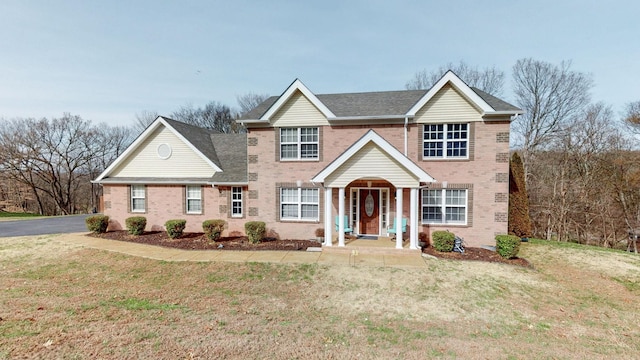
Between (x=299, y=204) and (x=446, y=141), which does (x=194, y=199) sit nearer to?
(x=299, y=204)

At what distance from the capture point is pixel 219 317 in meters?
6.33

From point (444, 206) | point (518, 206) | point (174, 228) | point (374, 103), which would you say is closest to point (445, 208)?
point (444, 206)

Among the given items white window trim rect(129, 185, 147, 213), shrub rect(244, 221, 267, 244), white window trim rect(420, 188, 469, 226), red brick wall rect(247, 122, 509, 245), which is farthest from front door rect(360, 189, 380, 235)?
white window trim rect(129, 185, 147, 213)

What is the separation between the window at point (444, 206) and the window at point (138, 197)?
1625cm

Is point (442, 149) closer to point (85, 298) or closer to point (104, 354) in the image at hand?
point (104, 354)

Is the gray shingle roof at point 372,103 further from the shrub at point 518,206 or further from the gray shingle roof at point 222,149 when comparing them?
the shrub at point 518,206

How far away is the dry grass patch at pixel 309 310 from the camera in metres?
5.13

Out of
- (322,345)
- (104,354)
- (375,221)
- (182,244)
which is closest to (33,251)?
(182,244)

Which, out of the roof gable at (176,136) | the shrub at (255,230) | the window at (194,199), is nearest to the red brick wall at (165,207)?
the window at (194,199)

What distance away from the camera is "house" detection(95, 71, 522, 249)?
1216 cm

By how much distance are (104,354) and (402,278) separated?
7.97 meters

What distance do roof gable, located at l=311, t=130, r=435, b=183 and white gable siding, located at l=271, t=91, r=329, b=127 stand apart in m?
2.94

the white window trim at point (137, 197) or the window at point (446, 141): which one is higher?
the window at point (446, 141)

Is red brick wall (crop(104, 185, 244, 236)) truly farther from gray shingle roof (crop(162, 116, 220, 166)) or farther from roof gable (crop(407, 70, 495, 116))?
roof gable (crop(407, 70, 495, 116))
